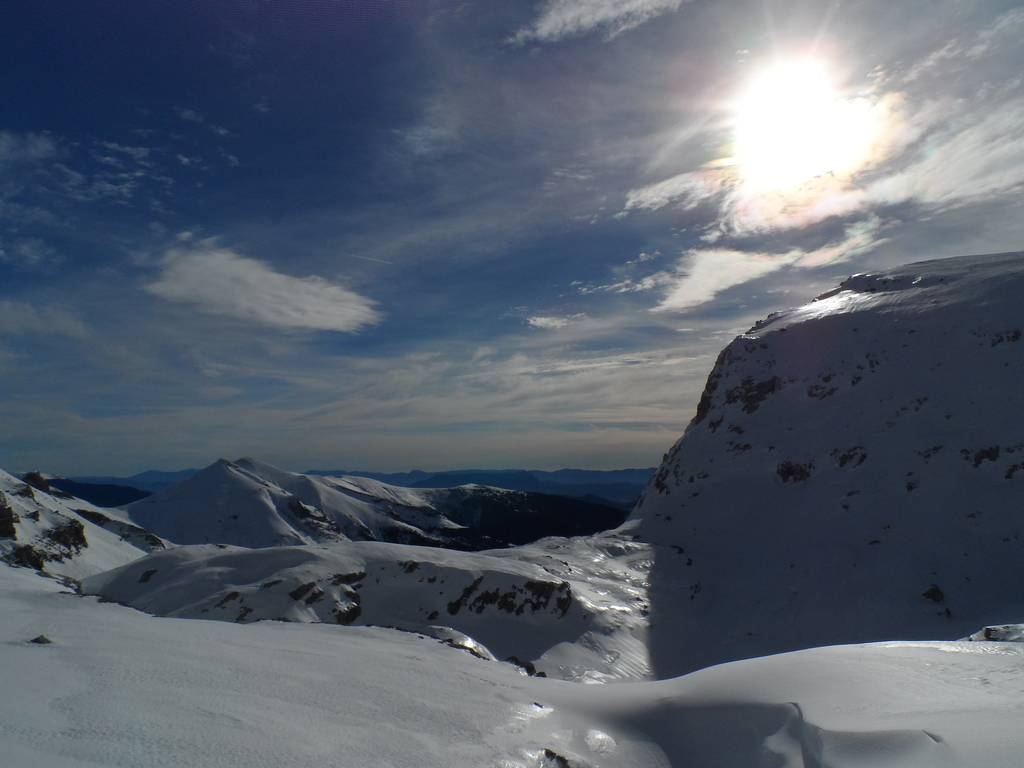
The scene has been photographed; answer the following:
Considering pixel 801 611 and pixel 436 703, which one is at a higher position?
pixel 436 703

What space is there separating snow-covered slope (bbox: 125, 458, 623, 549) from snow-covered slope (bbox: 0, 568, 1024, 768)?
11110 centimetres

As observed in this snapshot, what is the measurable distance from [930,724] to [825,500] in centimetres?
4001

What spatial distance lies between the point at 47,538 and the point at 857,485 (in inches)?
2540

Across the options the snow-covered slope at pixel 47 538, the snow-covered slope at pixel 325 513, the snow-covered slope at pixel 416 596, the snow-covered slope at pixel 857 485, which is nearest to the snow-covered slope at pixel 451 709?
the snow-covered slope at pixel 416 596

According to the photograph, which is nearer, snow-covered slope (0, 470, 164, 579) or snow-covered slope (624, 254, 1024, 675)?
snow-covered slope (624, 254, 1024, 675)

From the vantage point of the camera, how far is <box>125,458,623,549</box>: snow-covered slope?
11388 centimetres

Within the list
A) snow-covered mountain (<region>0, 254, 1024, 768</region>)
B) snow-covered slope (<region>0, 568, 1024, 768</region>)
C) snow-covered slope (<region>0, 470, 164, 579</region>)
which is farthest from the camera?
snow-covered slope (<region>0, 470, 164, 579</region>)

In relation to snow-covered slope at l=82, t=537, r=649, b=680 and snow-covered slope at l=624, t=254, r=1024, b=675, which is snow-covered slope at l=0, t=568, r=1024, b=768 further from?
snow-covered slope at l=624, t=254, r=1024, b=675

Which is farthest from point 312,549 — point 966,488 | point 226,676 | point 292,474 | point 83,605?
point 292,474

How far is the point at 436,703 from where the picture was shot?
348 inches

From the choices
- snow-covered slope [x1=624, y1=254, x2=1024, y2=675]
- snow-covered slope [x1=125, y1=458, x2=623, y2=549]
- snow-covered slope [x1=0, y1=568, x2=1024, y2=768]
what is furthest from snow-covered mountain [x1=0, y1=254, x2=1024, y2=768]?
snow-covered slope [x1=125, y1=458, x2=623, y2=549]

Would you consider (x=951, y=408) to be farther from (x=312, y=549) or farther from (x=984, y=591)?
(x=312, y=549)

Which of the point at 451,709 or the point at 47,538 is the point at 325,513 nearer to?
the point at 47,538

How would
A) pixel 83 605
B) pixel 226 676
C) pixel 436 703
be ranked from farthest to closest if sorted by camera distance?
pixel 83 605 → pixel 436 703 → pixel 226 676
